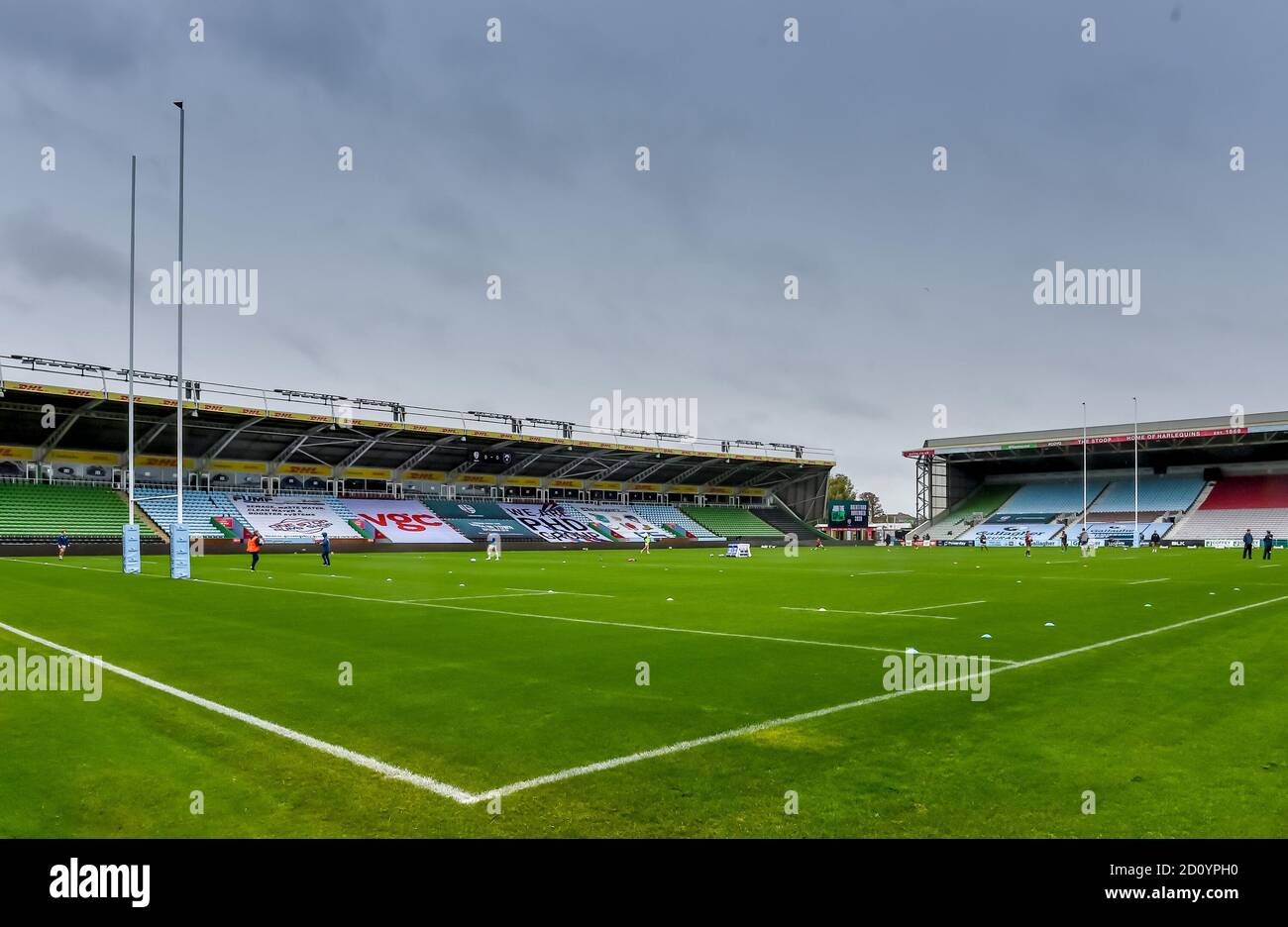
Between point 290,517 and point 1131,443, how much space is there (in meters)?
73.3

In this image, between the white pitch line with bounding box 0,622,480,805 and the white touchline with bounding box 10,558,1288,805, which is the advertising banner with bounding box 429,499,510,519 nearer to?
the white touchline with bounding box 10,558,1288,805

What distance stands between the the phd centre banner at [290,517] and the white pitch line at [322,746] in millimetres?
48303

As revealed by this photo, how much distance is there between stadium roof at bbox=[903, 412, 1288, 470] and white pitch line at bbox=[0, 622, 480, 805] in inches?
3081

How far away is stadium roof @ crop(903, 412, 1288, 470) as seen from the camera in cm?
7250

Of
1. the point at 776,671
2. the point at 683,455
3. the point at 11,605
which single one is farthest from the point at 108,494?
the point at 776,671

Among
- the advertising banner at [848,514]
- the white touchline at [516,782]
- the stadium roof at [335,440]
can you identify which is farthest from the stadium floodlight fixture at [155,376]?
the advertising banner at [848,514]

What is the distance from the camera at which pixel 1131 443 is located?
77.2 meters

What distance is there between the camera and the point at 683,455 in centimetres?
8019

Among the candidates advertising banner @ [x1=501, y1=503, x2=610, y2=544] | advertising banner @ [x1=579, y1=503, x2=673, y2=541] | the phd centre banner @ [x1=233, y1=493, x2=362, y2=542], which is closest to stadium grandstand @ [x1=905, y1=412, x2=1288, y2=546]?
advertising banner @ [x1=579, y1=503, x2=673, y2=541]

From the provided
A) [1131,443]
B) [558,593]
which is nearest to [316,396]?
[558,593]

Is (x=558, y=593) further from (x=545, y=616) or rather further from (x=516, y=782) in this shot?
(x=516, y=782)

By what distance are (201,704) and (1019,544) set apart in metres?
77.6
